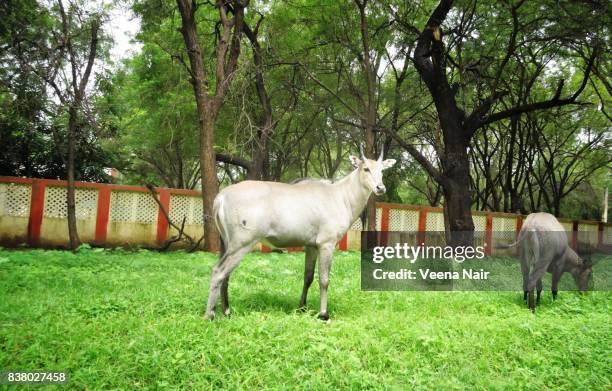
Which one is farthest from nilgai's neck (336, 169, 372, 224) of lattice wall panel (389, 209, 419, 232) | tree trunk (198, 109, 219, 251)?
lattice wall panel (389, 209, 419, 232)

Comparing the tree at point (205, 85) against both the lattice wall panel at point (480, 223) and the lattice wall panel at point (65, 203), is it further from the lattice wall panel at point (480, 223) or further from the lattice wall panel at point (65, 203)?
the lattice wall panel at point (480, 223)

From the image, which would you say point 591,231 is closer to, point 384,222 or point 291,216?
point 384,222

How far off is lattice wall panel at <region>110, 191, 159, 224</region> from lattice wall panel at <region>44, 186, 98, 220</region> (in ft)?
1.78

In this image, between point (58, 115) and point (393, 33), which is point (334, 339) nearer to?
point (58, 115)

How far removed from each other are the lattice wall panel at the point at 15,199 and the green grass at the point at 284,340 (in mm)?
6013

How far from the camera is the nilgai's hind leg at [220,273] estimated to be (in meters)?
5.17

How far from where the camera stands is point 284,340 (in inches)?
180

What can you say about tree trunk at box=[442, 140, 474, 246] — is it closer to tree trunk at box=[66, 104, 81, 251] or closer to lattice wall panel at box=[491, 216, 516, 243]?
lattice wall panel at box=[491, 216, 516, 243]

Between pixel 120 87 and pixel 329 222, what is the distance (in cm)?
1601

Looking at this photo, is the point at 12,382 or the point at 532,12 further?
the point at 532,12

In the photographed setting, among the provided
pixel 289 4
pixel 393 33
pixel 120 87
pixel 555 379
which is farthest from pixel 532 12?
pixel 120 87

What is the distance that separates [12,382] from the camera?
11.8ft

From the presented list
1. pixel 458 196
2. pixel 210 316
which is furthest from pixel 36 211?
pixel 458 196

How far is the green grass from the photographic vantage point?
3.99m
